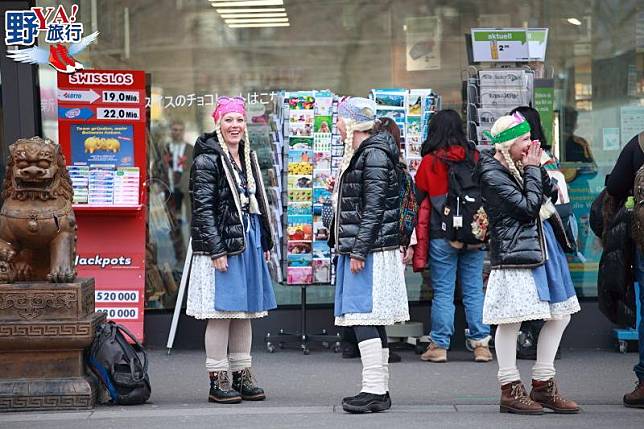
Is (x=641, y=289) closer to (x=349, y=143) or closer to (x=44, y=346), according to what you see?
(x=349, y=143)

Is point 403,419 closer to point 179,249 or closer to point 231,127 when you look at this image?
point 231,127

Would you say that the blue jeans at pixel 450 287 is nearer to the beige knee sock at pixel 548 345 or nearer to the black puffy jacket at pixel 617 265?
the black puffy jacket at pixel 617 265

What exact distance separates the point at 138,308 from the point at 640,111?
4.61m

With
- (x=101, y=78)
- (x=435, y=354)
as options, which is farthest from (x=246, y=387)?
(x=101, y=78)

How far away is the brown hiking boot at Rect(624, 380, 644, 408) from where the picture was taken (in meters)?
8.33

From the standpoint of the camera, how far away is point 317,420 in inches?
316

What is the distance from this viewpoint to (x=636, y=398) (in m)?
8.34

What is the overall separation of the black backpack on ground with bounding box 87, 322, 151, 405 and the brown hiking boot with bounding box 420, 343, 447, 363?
8.78 feet

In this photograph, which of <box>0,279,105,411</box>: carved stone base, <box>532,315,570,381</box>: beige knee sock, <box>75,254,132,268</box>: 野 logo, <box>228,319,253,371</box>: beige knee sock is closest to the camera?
<box>532,315,570,381</box>: beige knee sock

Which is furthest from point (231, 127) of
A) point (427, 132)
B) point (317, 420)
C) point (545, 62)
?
point (545, 62)

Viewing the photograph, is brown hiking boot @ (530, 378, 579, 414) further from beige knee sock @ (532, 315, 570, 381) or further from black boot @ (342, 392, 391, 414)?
black boot @ (342, 392, 391, 414)

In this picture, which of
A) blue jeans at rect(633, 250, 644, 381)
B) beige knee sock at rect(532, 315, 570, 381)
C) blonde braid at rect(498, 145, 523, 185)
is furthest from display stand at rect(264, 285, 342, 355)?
blonde braid at rect(498, 145, 523, 185)

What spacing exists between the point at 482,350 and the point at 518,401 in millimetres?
2330

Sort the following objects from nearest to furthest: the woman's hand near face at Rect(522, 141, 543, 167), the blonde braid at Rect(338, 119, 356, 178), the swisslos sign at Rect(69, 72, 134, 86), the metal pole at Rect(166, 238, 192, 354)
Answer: the woman's hand near face at Rect(522, 141, 543, 167) → the blonde braid at Rect(338, 119, 356, 178) → the swisslos sign at Rect(69, 72, 134, 86) → the metal pole at Rect(166, 238, 192, 354)
